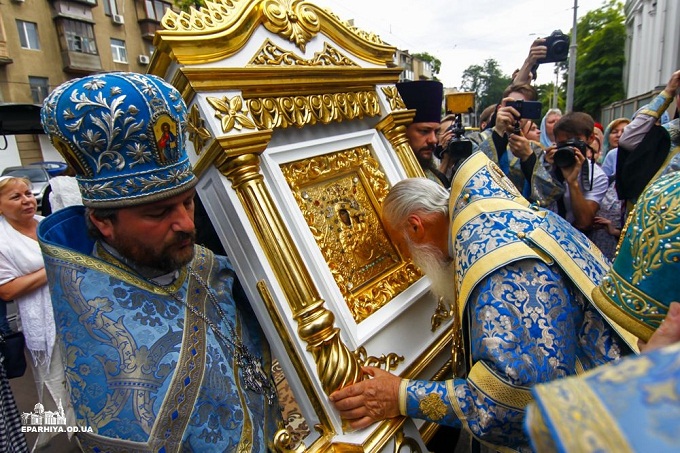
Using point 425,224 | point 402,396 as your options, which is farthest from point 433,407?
point 425,224

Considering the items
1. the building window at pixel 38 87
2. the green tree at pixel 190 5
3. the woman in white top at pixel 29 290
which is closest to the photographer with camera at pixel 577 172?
the green tree at pixel 190 5

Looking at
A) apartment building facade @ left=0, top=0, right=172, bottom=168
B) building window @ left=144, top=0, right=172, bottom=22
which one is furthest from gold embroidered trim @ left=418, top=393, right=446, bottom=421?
building window @ left=144, top=0, right=172, bottom=22

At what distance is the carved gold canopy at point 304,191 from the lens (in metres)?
1.24

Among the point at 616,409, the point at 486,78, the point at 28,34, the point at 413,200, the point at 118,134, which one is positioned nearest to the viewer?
the point at 616,409

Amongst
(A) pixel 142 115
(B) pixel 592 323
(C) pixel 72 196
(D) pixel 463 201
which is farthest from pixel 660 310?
(C) pixel 72 196

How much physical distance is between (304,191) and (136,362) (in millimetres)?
779

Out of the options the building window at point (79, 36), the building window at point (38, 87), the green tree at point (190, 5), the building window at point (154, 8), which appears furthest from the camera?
the building window at point (154, 8)

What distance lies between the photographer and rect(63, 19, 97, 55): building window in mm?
18328

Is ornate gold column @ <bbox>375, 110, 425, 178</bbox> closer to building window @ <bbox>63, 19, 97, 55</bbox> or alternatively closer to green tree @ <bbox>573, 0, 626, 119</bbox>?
building window @ <bbox>63, 19, 97, 55</bbox>

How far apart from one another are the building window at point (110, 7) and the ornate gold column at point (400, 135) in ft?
76.5

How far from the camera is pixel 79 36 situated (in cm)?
1877

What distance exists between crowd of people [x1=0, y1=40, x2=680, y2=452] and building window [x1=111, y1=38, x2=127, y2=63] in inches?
913

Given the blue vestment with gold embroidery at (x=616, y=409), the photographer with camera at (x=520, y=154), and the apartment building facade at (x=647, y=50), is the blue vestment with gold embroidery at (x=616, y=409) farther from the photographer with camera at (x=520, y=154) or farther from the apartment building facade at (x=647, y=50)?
the apartment building facade at (x=647, y=50)

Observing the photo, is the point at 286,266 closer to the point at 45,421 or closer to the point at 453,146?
the point at 453,146
